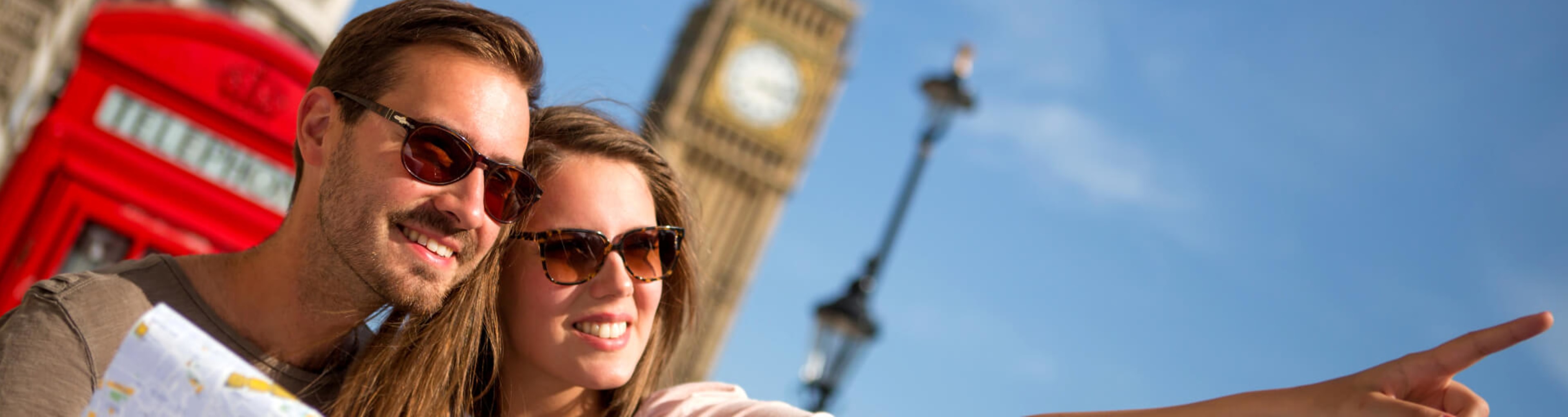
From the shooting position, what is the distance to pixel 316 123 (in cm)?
197

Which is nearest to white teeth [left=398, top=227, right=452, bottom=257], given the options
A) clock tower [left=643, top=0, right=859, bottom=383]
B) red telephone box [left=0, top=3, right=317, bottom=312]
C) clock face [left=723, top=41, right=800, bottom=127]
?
red telephone box [left=0, top=3, right=317, bottom=312]

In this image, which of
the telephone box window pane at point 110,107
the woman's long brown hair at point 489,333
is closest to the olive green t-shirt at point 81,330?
the woman's long brown hair at point 489,333

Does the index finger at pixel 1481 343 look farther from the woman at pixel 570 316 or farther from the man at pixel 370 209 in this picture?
the man at pixel 370 209

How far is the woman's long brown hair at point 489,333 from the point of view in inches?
76.8

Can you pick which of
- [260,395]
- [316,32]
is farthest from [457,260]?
[316,32]

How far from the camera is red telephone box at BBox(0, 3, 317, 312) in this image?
5000mm

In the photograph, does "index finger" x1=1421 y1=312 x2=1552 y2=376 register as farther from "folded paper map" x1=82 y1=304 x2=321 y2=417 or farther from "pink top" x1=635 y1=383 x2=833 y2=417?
"folded paper map" x1=82 y1=304 x2=321 y2=417

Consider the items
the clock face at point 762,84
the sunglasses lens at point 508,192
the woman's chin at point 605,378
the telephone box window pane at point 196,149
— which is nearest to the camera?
the sunglasses lens at point 508,192

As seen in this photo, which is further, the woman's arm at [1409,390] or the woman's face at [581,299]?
the woman's face at [581,299]

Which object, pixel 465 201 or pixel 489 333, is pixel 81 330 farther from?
pixel 489 333

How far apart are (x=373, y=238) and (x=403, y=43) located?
35 cm

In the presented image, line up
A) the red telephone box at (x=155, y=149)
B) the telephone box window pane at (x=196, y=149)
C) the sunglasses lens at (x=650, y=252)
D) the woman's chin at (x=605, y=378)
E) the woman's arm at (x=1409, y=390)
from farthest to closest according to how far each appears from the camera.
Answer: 1. the telephone box window pane at (x=196, y=149)
2. the red telephone box at (x=155, y=149)
3. the sunglasses lens at (x=650, y=252)
4. the woman's chin at (x=605, y=378)
5. the woman's arm at (x=1409, y=390)

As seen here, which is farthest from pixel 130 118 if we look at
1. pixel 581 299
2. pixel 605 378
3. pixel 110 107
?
pixel 605 378

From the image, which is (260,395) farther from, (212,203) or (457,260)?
(212,203)
